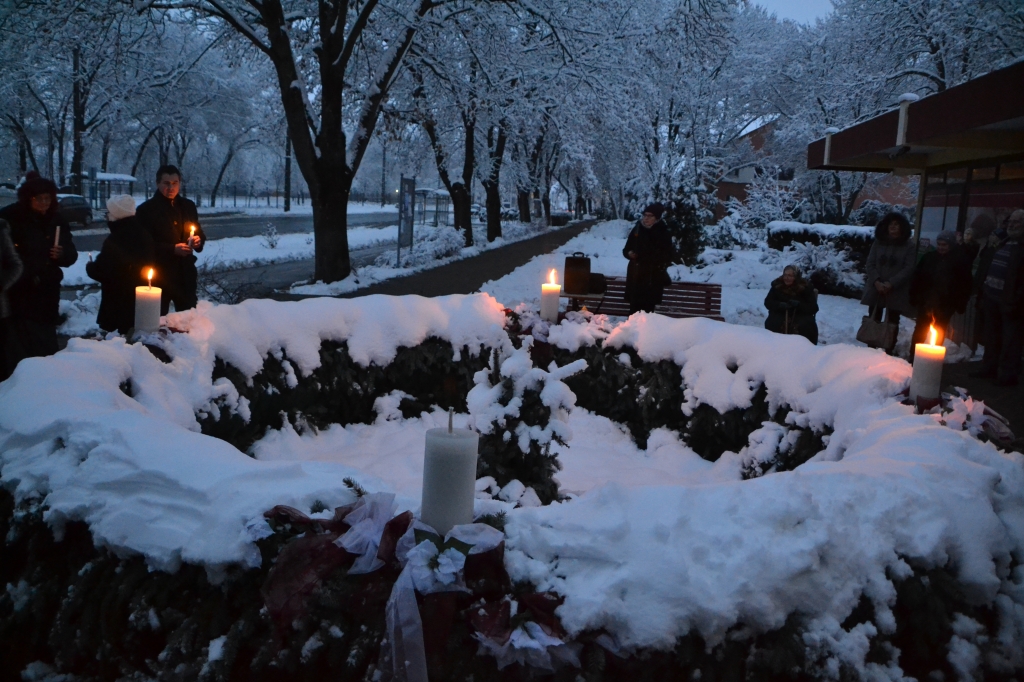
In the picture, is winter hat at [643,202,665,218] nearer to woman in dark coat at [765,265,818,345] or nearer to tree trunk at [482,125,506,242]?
woman in dark coat at [765,265,818,345]

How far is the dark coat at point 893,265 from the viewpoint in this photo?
7.25m

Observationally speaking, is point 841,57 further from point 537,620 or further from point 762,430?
point 537,620

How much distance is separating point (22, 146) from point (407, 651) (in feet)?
137

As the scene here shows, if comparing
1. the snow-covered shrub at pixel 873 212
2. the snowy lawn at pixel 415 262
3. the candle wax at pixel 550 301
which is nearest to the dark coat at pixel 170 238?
the candle wax at pixel 550 301

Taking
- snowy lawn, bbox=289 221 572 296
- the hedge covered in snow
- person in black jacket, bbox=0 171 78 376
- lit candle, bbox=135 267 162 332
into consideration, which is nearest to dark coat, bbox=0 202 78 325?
person in black jacket, bbox=0 171 78 376

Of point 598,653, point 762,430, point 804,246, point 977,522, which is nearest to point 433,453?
point 598,653

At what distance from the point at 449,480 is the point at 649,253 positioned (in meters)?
5.55

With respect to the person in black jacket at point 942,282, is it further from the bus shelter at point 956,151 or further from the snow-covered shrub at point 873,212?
the snow-covered shrub at point 873,212

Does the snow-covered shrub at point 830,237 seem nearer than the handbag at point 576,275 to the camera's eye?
No

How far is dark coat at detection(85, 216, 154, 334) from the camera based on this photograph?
5.17m

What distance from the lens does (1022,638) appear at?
6.21 ft

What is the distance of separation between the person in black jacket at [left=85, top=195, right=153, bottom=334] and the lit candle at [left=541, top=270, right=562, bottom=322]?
2692 mm

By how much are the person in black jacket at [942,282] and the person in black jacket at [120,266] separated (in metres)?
6.73

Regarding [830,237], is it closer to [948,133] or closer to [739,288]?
[739,288]
